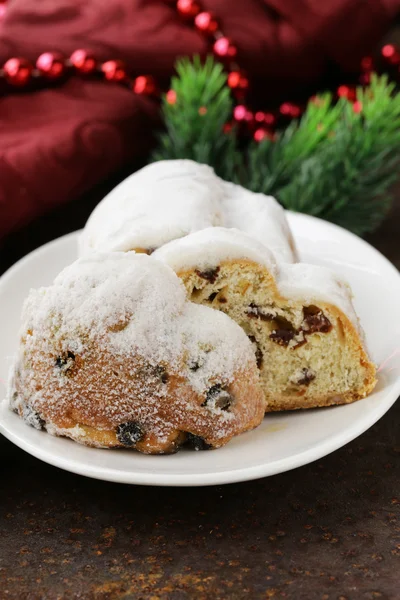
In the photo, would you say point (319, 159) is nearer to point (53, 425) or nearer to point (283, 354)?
point (283, 354)

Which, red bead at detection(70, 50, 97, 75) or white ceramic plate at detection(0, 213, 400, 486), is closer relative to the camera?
white ceramic plate at detection(0, 213, 400, 486)

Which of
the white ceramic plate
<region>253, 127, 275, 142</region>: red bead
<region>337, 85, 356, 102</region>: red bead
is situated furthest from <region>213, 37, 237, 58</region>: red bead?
the white ceramic plate

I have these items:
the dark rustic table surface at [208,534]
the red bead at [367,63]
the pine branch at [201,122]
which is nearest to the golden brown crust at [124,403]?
the dark rustic table surface at [208,534]

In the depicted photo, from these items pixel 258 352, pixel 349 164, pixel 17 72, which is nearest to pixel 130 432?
pixel 258 352

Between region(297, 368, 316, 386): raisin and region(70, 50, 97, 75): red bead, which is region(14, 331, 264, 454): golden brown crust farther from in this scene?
region(70, 50, 97, 75): red bead

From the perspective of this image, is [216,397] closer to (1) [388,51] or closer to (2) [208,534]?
(2) [208,534]
